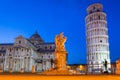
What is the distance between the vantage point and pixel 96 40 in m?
91.0

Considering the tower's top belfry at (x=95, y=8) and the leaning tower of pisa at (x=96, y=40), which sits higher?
the tower's top belfry at (x=95, y=8)

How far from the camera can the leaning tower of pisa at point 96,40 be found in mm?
88938

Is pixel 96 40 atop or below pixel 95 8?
below

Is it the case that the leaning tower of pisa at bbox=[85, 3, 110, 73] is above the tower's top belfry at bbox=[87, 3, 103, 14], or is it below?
below

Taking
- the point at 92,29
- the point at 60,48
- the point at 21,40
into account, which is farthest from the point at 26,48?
the point at 60,48

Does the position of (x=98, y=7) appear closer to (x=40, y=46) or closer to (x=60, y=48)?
(x=40, y=46)

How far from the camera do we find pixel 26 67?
267 ft

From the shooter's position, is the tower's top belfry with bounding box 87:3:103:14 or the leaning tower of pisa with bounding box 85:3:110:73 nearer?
the leaning tower of pisa with bounding box 85:3:110:73

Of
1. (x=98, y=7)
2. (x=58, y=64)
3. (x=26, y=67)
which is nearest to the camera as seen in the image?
(x=58, y=64)

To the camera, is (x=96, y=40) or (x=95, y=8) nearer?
(x=96, y=40)

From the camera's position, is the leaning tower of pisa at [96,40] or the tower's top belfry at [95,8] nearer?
the leaning tower of pisa at [96,40]

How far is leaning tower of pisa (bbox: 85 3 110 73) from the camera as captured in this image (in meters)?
88.9

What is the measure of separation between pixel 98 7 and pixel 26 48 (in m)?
41.2

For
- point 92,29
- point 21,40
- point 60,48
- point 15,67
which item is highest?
point 92,29
